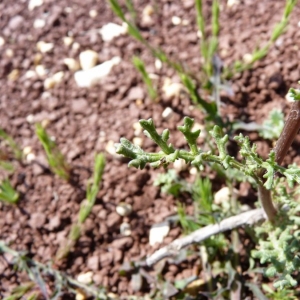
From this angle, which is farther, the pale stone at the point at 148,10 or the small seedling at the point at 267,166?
the pale stone at the point at 148,10

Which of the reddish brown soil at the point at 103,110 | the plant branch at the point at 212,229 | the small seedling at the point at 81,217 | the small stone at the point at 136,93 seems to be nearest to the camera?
the plant branch at the point at 212,229

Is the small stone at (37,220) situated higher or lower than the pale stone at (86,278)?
higher

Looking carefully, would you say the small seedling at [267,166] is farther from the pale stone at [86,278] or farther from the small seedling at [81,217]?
the pale stone at [86,278]

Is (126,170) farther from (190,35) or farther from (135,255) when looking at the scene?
(190,35)

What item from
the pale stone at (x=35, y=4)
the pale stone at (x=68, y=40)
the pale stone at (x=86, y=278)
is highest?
the pale stone at (x=35, y=4)

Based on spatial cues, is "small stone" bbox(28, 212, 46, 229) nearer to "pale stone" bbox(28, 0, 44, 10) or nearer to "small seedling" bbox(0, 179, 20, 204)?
"small seedling" bbox(0, 179, 20, 204)

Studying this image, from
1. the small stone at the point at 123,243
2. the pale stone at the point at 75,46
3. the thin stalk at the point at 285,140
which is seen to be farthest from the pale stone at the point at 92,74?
the thin stalk at the point at 285,140

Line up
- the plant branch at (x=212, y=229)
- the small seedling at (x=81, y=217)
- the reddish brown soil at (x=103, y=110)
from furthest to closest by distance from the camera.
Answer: the reddish brown soil at (x=103, y=110), the small seedling at (x=81, y=217), the plant branch at (x=212, y=229)

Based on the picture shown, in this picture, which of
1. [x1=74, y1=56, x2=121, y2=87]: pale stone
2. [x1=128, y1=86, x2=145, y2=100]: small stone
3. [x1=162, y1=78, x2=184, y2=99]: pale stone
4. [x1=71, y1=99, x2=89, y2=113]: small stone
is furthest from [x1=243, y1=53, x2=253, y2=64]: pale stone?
[x1=71, y1=99, x2=89, y2=113]: small stone
